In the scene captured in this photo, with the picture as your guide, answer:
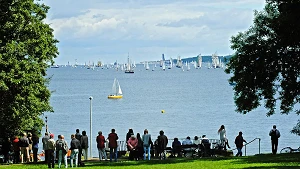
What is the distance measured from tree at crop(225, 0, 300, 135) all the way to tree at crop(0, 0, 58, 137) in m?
10.7

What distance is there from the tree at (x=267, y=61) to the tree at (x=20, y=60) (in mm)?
10733

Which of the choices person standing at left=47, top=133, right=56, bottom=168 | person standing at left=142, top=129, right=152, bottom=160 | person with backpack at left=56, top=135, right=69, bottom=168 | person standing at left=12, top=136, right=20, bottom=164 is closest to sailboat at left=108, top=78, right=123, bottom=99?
person standing at left=12, top=136, right=20, bottom=164

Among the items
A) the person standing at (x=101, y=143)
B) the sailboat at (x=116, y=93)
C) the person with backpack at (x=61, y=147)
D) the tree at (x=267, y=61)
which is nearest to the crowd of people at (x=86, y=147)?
the person standing at (x=101, y=143)

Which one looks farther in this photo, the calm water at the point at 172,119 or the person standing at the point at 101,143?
the calm water at the point at 172,119

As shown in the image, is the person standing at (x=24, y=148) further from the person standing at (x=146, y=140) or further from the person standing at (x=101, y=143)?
the person standing at (x=146, y=140)

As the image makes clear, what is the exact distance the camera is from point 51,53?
128ft

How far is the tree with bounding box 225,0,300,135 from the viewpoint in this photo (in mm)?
32125

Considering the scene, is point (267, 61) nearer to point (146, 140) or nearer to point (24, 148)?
point (146, 140)

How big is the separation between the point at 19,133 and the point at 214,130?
51.8 m

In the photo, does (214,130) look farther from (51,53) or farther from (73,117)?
(51,53)

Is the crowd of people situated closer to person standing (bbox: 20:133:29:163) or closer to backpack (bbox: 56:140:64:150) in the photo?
person standing (bbox: 20:133:29:163)

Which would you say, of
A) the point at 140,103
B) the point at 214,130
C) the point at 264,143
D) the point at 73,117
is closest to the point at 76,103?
the point at 140,103

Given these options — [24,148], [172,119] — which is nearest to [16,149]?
[24,148]

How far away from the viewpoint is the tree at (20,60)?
32500 mm
